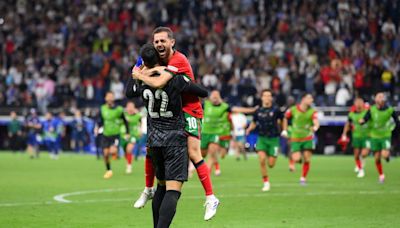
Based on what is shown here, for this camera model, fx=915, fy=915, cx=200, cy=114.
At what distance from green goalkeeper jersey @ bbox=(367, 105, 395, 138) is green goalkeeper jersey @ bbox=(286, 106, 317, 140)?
1.70m

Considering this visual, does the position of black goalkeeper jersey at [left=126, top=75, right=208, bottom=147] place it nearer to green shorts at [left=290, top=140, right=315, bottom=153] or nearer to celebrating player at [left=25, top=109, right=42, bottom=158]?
green shorts at [left=290, top=140, right=315, bottom=153]

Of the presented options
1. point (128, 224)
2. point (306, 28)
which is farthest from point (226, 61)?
point (128, 224)

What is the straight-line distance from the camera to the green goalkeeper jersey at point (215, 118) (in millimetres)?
26625

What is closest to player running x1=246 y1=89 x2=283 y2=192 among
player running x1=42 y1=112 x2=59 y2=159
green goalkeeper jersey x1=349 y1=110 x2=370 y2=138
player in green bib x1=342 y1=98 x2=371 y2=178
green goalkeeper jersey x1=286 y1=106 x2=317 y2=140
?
green goalkeeper jersey x1=286 y1=106 x2=317 y2=140

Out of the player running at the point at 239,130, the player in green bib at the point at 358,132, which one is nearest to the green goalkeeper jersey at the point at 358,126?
the player in green bib at the point at 358,132

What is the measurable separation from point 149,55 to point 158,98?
55 cm

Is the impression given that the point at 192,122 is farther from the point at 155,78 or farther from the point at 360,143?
the point at 360,143

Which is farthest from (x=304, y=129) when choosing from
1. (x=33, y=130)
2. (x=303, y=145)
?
(x=33, y=130)

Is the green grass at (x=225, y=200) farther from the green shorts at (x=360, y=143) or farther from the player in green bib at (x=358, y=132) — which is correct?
the green shorts at (x=360, y=143)

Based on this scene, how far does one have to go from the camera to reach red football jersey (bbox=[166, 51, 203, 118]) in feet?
36.2

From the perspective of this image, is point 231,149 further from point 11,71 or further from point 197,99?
point 197,99

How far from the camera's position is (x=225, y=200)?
18625mm

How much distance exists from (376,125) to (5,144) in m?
25.2

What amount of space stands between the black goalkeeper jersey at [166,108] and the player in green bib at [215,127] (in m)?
14.8
